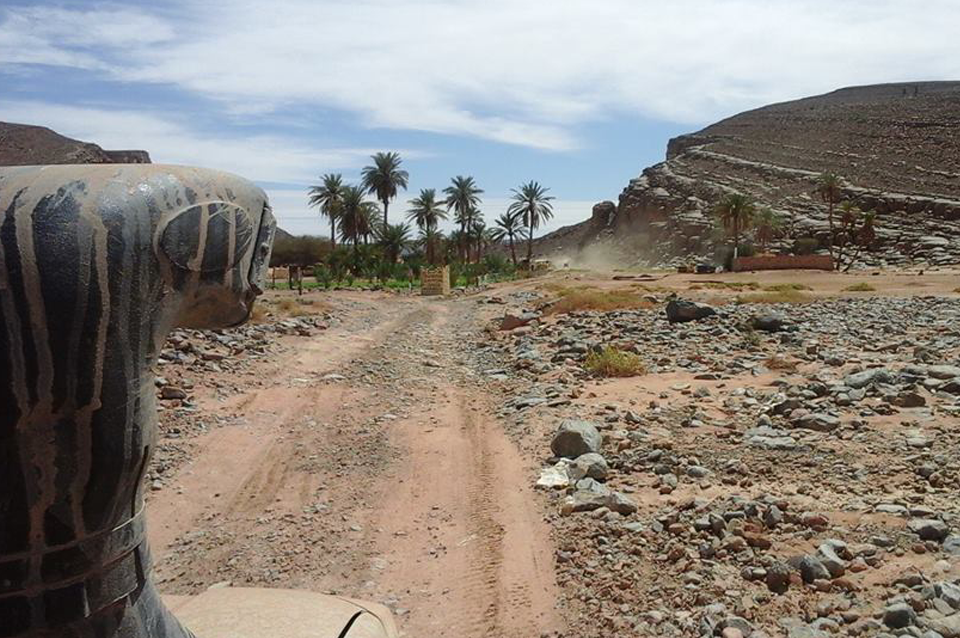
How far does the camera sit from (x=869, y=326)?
15.9 m

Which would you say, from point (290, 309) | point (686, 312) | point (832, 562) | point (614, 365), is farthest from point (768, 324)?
point (290, 309)

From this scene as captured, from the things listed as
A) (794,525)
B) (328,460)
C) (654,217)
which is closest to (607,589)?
(794,525)

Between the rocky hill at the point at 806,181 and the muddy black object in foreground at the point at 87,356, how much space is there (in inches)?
2220

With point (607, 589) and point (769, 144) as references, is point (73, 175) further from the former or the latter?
point (769, 144)

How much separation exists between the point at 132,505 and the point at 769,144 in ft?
281

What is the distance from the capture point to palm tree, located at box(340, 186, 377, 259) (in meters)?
59.5

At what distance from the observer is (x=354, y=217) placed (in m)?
59.5

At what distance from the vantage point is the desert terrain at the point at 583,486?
16.0ft

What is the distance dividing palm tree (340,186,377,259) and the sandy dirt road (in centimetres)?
4875

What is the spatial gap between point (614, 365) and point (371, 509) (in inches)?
228

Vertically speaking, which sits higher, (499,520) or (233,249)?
(233,249)

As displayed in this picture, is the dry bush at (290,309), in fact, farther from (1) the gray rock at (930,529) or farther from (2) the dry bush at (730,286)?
(1) the gray rock at (930,529)

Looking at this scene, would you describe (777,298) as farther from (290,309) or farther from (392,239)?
(392,239)

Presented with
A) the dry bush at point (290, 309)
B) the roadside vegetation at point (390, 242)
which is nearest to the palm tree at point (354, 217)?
the roadside vegetation at point (390, 242)
